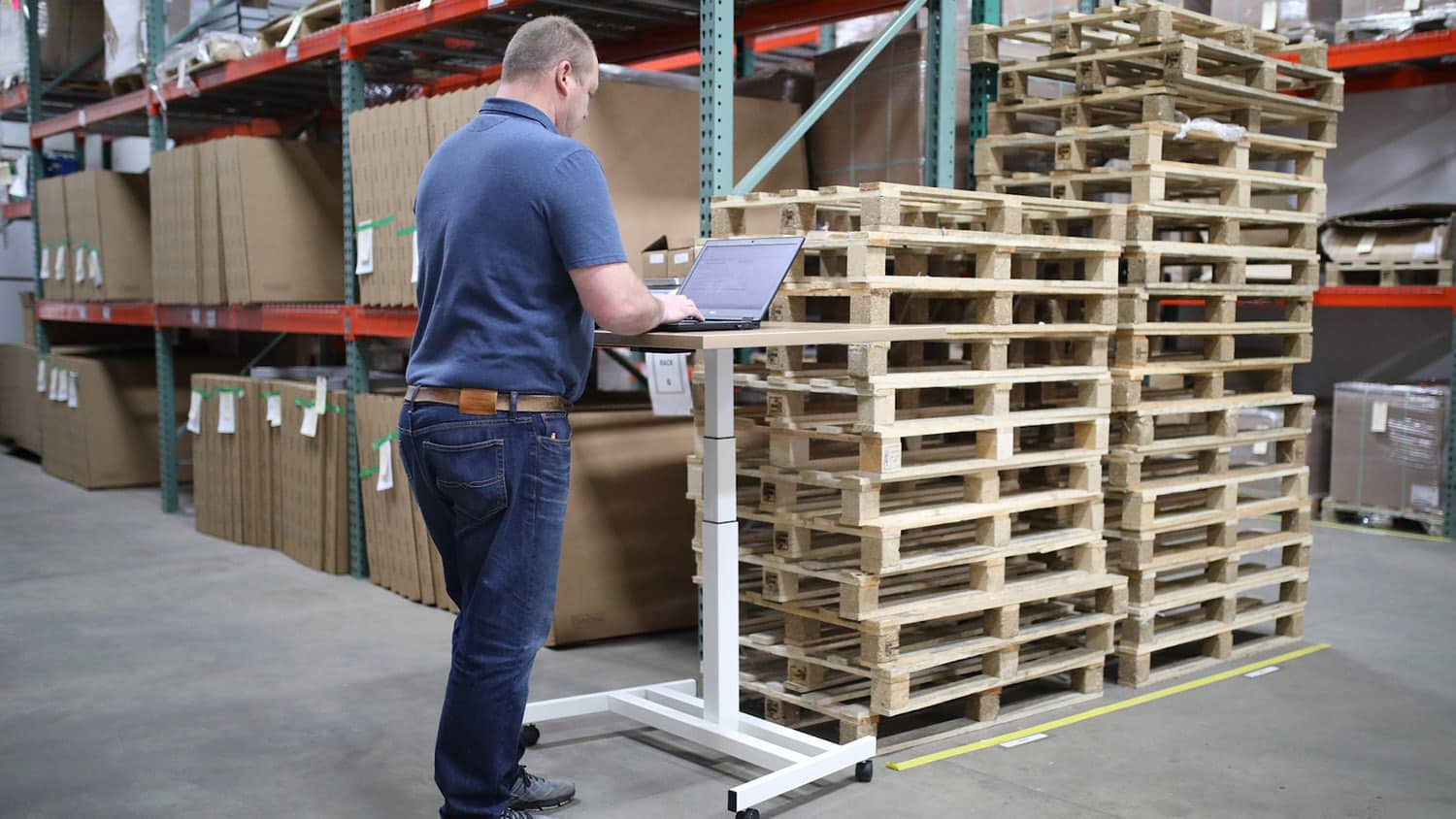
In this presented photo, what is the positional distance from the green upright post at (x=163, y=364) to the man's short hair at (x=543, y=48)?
7024 millimetres

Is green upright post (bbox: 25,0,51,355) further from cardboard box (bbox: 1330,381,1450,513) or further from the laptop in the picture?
cardboard box (bbox: 1330,381,1450,513)

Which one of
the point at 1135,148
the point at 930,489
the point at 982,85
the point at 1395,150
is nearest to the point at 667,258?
the point at 930,489

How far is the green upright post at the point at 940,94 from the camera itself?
580cm

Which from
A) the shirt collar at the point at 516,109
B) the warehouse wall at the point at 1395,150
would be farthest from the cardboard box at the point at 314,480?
the warehouse wall at the point at 1395,150

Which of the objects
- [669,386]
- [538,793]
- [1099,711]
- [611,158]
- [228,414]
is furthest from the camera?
[228,414]

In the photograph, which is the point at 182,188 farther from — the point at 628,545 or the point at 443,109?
the point at 628,545

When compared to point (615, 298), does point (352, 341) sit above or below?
below

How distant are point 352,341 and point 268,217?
1.36 meters

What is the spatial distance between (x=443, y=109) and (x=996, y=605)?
3635 millimetres

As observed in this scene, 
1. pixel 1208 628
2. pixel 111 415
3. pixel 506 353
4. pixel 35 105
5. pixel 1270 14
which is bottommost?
pixel 1208 628

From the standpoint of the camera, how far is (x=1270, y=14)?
29.7ft

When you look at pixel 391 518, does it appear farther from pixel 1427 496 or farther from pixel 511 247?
pixel 1427 496

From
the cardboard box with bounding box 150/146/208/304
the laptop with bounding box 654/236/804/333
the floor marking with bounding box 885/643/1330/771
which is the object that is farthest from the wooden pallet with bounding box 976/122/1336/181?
the cardboard box with bounding box 150/146/208/304

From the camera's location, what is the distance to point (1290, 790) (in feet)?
13.0
